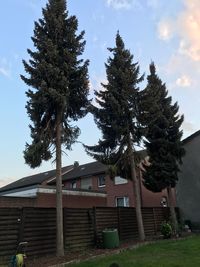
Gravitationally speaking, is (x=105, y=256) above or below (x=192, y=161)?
below

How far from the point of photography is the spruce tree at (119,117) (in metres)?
22.2

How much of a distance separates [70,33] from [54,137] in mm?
4895

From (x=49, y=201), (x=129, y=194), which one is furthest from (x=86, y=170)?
(x=49, y=201)

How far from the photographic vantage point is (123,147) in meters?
22.8

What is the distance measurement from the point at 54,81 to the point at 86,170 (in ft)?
104

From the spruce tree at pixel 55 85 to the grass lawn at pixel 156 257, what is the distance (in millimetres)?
3033

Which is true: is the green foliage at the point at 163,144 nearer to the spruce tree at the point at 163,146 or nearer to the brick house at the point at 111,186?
the spruce tree at the point at 163,146

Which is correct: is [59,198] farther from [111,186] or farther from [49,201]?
[111,186]

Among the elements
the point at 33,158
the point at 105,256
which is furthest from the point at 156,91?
the point at 105,256

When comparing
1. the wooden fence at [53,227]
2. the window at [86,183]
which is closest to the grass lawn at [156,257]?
the wooden fence at [53,227]

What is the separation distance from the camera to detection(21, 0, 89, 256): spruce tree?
1709cm

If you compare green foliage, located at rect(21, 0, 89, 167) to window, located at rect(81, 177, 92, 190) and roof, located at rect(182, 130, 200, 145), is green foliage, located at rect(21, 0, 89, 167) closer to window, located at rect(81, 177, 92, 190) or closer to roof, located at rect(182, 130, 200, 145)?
roof, located at rect(182, 130, 200, 145)

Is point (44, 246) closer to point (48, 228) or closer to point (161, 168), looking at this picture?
point (48, 228)

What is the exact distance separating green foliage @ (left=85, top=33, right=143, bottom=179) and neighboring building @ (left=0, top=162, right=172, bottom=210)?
10.0 metres
